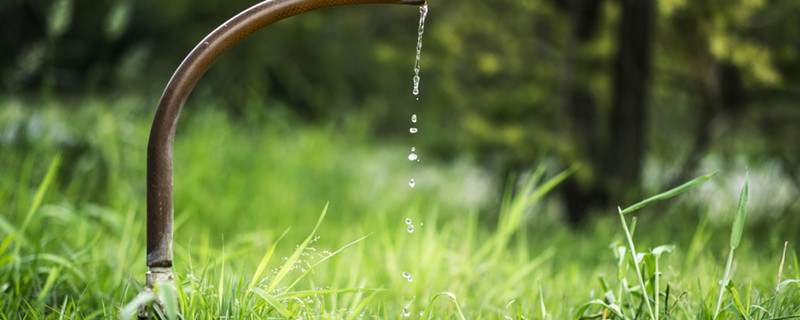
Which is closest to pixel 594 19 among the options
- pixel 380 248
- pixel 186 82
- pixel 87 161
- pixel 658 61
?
pixel 658 61

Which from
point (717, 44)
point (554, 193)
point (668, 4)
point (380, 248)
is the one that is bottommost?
point (554, 193)

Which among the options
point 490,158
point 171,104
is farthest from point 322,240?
point 171,104

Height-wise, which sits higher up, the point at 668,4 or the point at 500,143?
the point at 668,4

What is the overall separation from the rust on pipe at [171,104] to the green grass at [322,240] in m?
0.11

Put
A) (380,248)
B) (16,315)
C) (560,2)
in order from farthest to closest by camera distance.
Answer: (560,2) < (380,248) < (16,315)

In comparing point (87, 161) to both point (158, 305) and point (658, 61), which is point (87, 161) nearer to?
point (158, 305)

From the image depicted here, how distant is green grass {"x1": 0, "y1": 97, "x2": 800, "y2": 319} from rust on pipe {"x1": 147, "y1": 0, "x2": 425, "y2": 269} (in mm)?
114

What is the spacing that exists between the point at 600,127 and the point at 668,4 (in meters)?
1.38

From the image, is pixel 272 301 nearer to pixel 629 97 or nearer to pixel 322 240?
pixel 322 240

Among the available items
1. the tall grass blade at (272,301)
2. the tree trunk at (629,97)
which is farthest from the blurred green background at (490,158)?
the tall grass blade at (272,301)

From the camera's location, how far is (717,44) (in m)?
2.57

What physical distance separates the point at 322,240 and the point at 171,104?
170cm

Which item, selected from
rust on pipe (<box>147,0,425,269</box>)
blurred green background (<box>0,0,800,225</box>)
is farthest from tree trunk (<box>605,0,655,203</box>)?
rust on pipe (<box>147,0,425,269</box>)

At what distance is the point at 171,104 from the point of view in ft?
3.11
